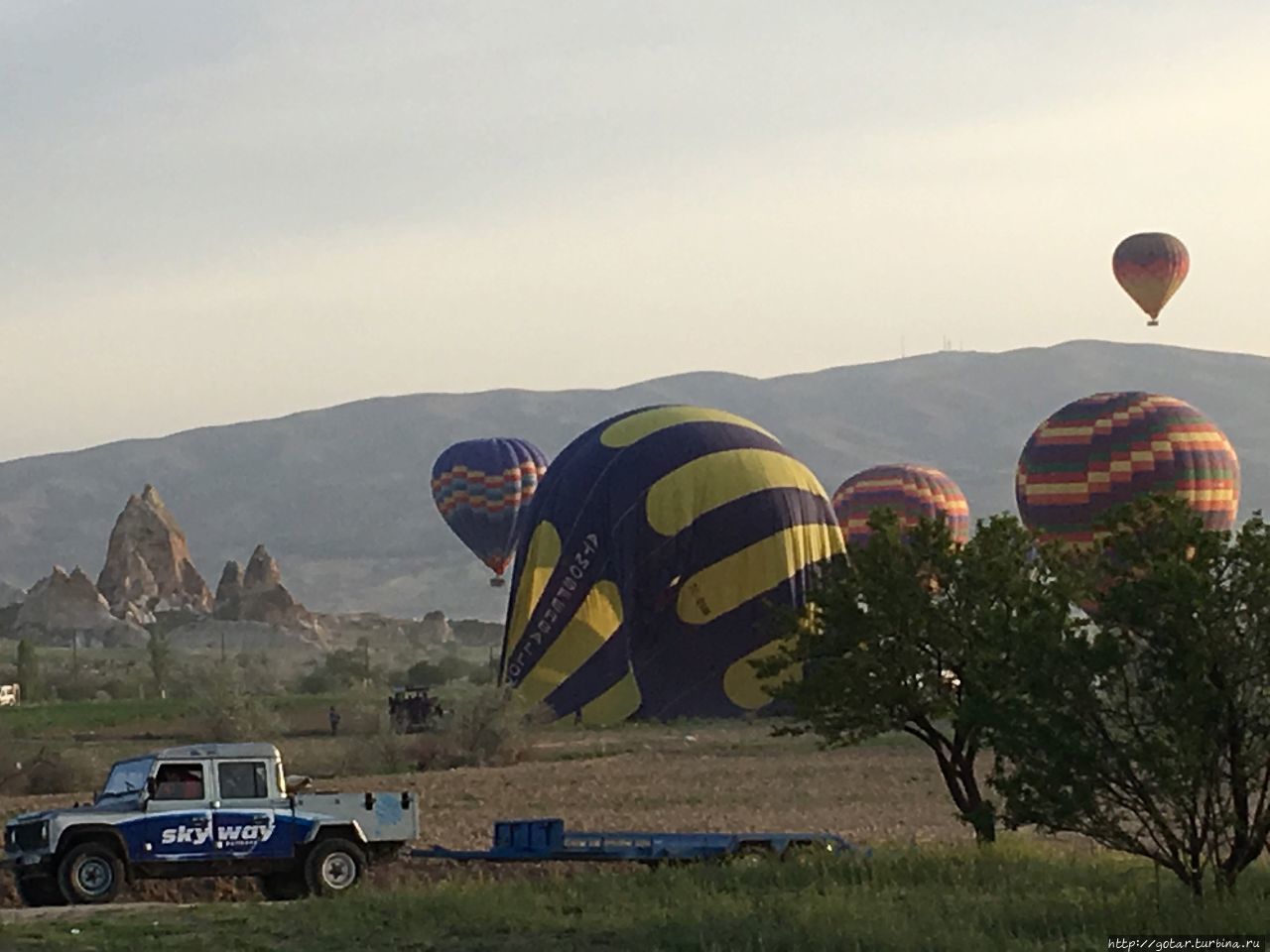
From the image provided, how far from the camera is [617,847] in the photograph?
25.7 meters

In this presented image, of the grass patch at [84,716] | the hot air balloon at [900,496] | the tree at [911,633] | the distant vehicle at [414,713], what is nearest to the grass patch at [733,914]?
the tree at [911,633]

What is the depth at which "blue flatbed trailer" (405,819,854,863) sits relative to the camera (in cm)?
2509

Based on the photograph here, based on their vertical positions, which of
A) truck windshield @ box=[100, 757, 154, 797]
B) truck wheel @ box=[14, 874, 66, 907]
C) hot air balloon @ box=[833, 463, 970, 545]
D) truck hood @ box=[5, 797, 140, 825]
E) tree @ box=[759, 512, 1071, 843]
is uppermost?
hot air balloon @ box=[833, 463, 970, 545]

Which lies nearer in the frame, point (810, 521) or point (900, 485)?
point (810, 521)

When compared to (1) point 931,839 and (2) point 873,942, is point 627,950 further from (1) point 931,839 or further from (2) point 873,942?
(1) point 931,839

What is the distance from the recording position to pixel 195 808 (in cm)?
2345

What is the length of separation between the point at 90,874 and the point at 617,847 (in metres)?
5.87

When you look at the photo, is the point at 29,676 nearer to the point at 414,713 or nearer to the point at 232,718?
the point at 414,713

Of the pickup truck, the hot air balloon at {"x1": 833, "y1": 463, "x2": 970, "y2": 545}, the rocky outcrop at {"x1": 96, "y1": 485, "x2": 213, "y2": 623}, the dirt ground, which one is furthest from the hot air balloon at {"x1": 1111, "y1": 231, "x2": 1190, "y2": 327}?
the rocky outcrop at {"x1": 96, "y1": 485, "x2": 213, "y2": 623}

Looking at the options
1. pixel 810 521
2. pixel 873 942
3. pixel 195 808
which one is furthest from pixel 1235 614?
pixel 810 521

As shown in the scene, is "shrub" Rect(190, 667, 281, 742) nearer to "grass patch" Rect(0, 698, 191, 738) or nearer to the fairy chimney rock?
"grass patch" Rect(0, 698, 191, 738)

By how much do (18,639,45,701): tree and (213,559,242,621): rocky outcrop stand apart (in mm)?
58074

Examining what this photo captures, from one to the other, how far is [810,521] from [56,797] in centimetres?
2355

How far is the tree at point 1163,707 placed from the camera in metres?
20.0
